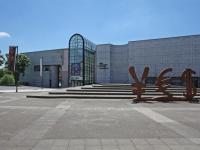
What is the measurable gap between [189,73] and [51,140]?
18.6 meters

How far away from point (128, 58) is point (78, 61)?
14.1m

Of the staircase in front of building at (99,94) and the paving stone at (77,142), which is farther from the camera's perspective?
the staircase in front of building at (99,94)

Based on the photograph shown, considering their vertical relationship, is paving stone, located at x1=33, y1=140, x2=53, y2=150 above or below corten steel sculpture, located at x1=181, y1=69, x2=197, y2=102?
below

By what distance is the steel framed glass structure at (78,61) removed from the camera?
159ft

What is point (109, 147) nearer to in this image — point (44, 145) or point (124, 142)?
point (124, 142)

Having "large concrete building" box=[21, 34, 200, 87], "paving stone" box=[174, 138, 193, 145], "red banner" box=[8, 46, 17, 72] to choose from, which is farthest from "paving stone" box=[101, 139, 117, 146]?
"large concrete building" box=[21, 34, 200, 87]

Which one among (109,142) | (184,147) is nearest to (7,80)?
(109,142)

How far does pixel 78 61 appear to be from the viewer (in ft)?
162

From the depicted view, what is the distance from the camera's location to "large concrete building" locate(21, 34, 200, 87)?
163 feet

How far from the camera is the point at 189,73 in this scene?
23672 millimetres

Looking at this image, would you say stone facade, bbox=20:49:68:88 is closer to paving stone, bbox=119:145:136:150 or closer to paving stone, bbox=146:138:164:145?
paving stone, bbox=146:138:164:145

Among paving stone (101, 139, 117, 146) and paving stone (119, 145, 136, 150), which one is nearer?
paving stone (119, 145, 136, 150)

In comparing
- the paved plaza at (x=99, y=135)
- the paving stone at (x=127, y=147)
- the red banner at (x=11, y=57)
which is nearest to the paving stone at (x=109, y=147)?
the paved plaza at (x=99, y=135)

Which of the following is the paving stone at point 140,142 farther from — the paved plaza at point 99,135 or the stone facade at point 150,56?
the stone facade at point 150,56
